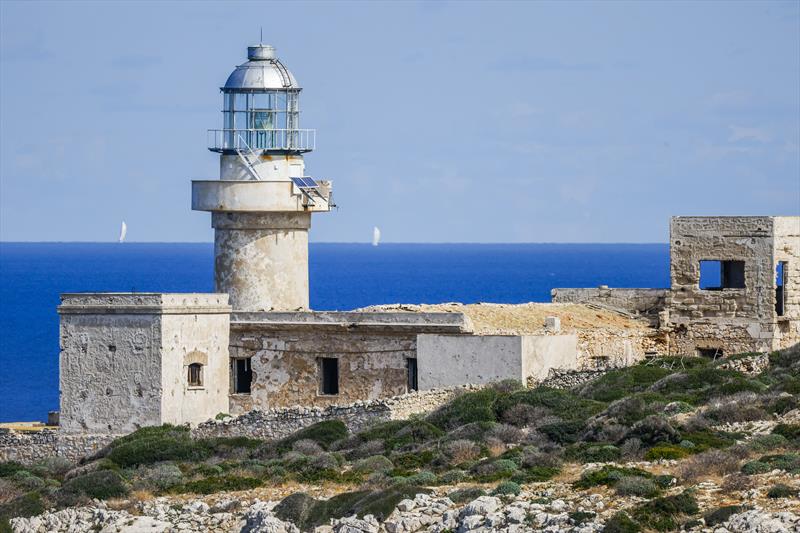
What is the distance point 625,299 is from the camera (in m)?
36.1

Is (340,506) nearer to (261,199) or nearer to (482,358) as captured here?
(482,358)

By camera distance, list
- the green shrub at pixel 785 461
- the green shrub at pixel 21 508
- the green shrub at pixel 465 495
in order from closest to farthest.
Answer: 1. the green shrub at pixel 785 461
2. the green shrub at pixel 465 495
3. the green shrub at pixel 21 508

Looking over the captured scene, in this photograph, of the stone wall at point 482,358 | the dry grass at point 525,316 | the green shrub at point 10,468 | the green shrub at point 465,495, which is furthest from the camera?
the dry grass at point 525,316

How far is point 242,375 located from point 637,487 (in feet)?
45.7

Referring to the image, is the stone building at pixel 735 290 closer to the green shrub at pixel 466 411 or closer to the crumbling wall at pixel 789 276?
the crumbling wall at pixel 789 276

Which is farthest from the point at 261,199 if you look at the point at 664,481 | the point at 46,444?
the point at 664,481

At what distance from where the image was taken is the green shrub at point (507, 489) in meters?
21.2

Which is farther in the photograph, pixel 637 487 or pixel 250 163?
pixel 250 163

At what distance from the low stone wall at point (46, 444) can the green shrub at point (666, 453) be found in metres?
11.3

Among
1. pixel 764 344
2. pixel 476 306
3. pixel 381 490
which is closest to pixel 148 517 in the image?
pixel 381 490

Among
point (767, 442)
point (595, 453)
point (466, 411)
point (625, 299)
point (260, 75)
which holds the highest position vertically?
point (260, 75)

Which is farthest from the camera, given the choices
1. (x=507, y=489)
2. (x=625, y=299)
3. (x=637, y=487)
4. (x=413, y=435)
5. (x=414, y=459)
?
(x=625, y=299)

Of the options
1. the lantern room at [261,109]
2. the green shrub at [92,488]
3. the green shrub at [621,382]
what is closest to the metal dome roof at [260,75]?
the lantern room at [261,109]

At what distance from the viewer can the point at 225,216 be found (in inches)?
1367
